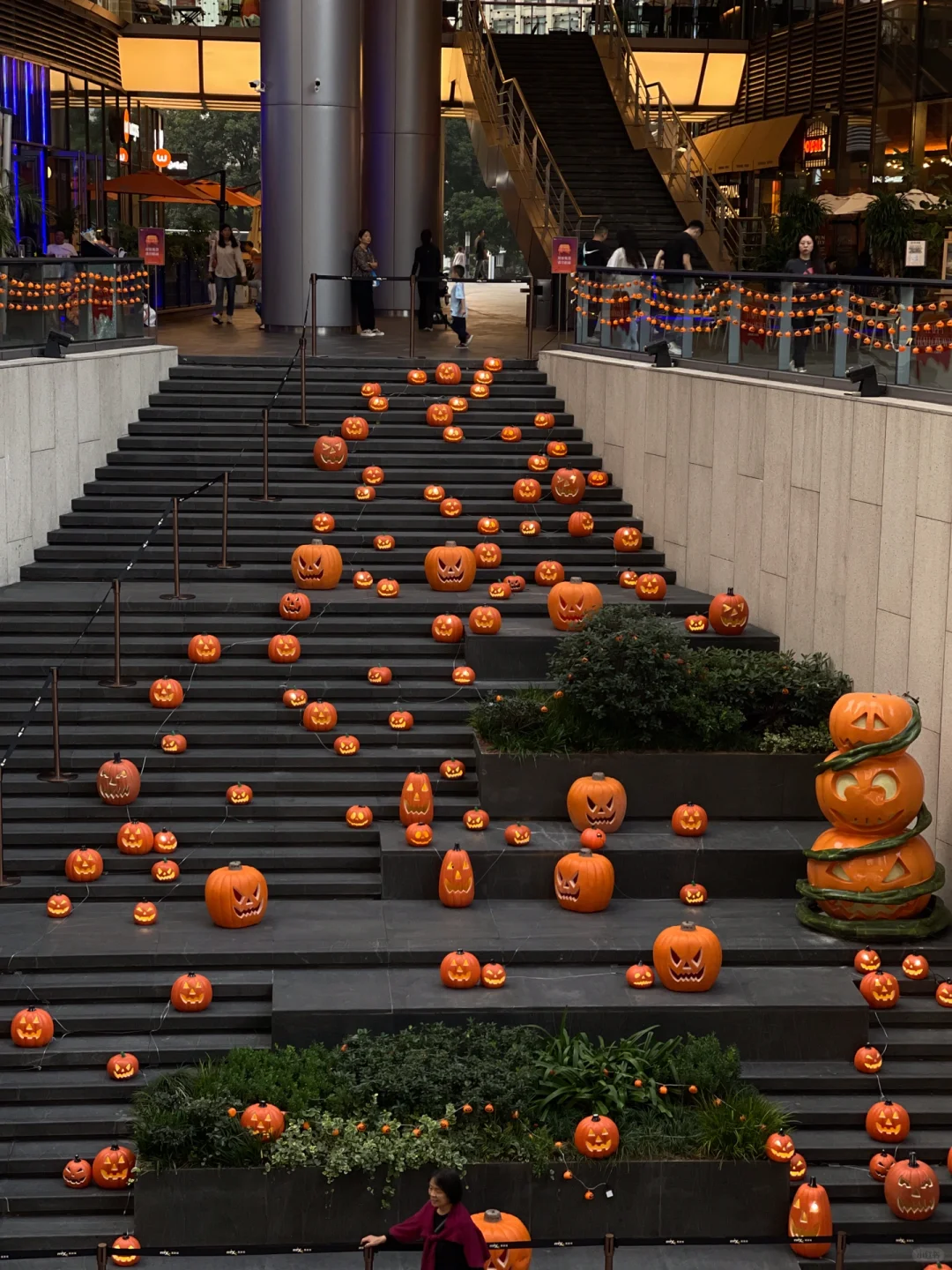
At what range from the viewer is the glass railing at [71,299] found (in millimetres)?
15797

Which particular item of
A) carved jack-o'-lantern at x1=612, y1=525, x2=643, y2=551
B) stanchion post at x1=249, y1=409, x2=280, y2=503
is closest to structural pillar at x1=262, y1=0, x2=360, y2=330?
stanchion post at x1=249, y1=409, x2=280, y2=503

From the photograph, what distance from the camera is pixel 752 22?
116 ft

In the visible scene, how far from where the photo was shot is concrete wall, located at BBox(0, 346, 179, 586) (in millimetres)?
15773

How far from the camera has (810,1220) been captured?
9.10 metres

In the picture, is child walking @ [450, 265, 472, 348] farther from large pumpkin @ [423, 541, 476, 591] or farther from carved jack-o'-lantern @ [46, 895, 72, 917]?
carved jack-o'-lantern @ [46, 895, 72, 917]

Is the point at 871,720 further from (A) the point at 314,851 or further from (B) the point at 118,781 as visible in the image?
(B) the point at 118,781

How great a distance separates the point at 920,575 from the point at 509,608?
14.3ft

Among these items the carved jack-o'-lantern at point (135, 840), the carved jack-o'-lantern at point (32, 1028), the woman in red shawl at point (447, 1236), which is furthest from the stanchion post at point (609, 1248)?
the carved jack-o'-lantern at point (135, 840)

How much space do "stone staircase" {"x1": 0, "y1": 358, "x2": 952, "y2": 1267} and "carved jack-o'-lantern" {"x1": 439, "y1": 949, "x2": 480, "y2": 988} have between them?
0.67ft

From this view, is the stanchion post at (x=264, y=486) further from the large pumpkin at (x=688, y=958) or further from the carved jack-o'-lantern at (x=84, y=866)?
the large pumpkin at (x=688, y=958)

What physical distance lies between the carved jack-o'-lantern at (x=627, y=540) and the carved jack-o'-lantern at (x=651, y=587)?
4.05 feet

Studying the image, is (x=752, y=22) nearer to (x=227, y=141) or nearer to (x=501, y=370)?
(x=501, y=370)

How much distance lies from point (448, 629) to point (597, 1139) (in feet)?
20.1

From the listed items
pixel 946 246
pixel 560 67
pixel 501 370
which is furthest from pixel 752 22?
pixel 501 370
